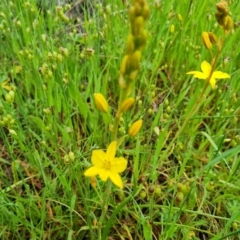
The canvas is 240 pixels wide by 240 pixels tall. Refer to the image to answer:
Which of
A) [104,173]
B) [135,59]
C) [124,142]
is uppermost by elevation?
[135,59]

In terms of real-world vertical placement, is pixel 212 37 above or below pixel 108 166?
above

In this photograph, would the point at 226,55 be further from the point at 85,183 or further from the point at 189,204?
the point at 85,183

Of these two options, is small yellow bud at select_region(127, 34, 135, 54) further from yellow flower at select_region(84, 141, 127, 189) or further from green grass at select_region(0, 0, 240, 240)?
green grass at select_region(0, 0, 240, 240)

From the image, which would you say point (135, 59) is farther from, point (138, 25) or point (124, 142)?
point (124, 142)

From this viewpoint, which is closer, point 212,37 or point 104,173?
point 104,173

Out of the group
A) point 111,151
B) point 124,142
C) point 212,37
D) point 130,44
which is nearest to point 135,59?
point 130,44

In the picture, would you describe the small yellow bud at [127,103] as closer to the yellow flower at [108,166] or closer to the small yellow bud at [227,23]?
the yellow flower at [108,166]
